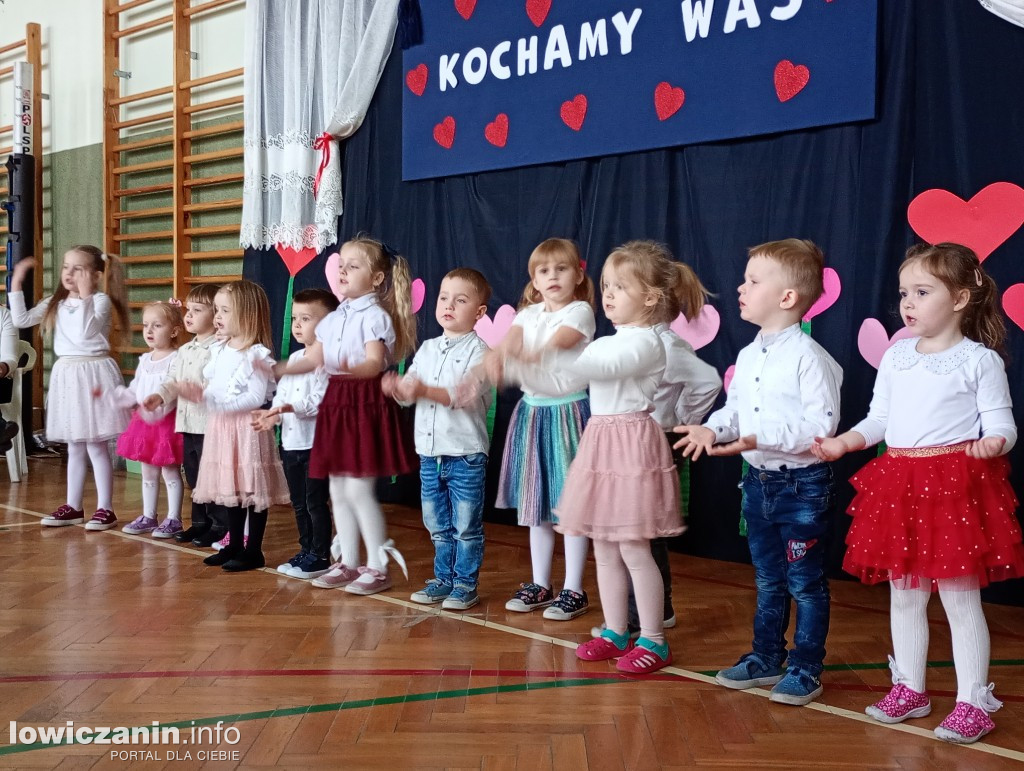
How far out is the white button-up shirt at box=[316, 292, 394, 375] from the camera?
3.10 m

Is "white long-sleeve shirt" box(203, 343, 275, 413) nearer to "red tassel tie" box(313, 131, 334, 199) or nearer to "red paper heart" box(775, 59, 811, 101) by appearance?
"red tassel tie" box(313, 131, 334, 199)

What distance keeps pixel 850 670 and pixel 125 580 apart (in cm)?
223

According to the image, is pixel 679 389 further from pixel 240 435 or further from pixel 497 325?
pixel 497 325

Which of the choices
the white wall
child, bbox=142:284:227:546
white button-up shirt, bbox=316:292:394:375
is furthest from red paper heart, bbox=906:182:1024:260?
the white wall

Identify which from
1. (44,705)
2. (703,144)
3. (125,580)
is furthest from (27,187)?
(44,705)

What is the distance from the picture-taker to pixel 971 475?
6.59 feet

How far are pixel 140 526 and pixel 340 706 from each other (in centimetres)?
227

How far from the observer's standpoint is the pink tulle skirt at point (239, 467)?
11.1 ft

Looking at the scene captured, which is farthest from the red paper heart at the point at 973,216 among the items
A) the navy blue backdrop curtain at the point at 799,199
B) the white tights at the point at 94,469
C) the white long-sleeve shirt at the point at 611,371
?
the white tights at the point at 94,469

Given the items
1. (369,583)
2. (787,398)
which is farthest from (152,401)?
(787,398)

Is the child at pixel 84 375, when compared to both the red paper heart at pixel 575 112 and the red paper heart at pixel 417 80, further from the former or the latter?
the red paper heart at pixel 575 112

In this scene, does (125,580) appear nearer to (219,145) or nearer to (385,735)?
(385,735)

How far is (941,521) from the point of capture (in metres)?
2.00

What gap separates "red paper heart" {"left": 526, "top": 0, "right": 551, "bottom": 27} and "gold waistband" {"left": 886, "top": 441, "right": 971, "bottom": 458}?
2.70 m
